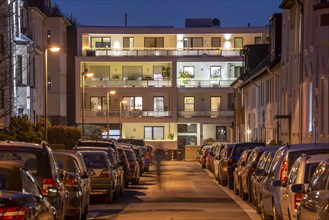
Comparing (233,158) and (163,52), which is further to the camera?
(163,52)

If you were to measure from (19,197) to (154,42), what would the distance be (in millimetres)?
76030

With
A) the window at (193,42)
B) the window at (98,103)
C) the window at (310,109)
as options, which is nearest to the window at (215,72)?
the window at (193,42)

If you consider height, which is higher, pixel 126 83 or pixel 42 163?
pixel 126 83

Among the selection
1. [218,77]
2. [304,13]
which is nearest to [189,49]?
[218,77]

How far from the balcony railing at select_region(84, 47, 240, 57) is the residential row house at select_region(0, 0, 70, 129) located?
14.1 m

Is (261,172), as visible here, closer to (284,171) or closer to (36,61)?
(284,171)

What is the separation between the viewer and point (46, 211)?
12930mm

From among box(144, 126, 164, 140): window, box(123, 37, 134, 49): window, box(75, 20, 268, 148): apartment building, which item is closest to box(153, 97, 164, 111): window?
box(75, 20, 268, 148): apartment building

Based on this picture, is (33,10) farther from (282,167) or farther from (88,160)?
(282,167)

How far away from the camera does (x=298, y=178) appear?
15.8 meters

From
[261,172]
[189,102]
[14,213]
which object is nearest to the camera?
[14,213]

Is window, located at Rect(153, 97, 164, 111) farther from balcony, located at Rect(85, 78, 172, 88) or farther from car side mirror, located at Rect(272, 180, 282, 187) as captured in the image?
car side mirror, located at Rect(272, 180, 282, 187)

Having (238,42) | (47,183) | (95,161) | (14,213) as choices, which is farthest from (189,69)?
(14,213)

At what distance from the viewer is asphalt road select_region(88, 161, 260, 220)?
22.8 metres
